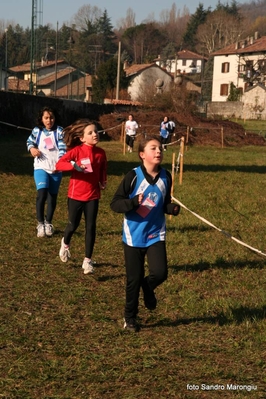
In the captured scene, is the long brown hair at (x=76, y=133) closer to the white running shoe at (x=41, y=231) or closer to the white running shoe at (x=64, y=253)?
the white running shoe at (x=64, y=253)

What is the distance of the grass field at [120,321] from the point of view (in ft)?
14.0

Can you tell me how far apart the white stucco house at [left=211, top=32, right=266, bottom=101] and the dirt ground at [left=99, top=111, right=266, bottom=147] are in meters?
39.0

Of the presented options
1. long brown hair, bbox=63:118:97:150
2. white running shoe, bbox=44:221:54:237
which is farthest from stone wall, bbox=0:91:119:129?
long brown hair, bbox=63:118:97:150

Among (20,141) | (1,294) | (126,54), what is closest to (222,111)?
(20,141)

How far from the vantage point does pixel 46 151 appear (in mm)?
8773

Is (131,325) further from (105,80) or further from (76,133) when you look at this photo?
(105,80)

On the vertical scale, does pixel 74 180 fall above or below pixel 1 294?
above

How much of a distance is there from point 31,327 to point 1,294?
106cm

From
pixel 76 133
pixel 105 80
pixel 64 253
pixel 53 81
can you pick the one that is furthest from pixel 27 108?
pixel 53 81

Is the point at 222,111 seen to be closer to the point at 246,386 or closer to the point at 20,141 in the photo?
the point at 20,141

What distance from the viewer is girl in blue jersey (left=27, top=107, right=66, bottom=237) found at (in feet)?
28.3

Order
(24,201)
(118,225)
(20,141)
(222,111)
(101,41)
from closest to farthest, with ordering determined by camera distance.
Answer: (118,225) < (24,201) < (20,141) < (222,111) < (101,41)

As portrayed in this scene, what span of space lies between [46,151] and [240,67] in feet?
268

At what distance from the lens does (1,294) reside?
6.29m
